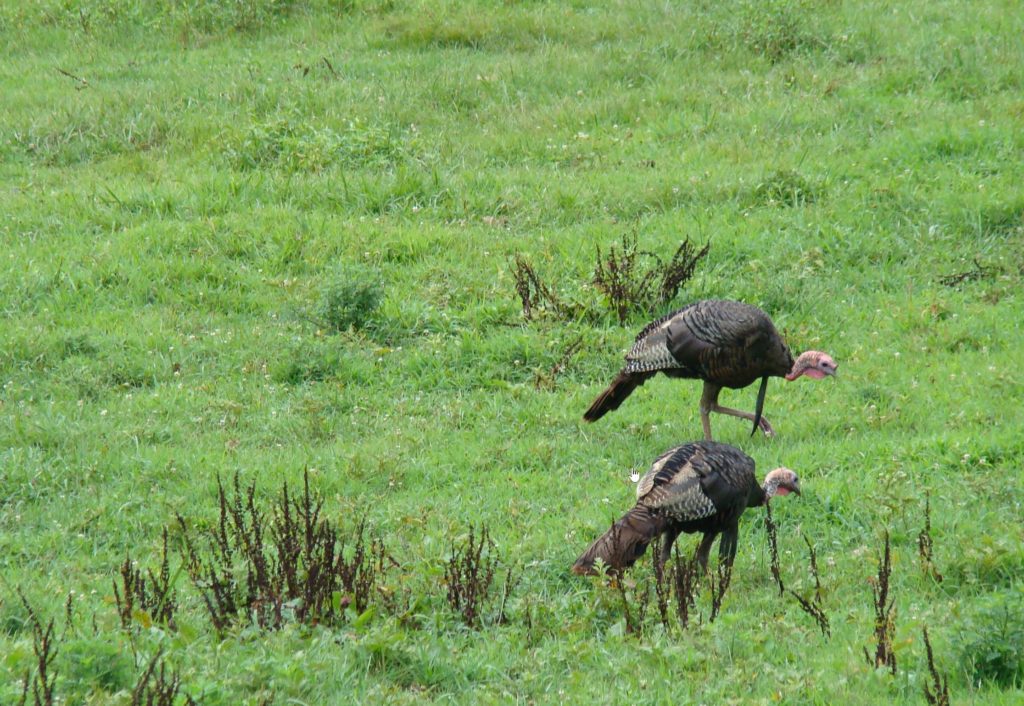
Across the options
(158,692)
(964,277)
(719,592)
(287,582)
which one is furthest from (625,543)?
(964,277)

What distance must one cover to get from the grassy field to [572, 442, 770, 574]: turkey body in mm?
230

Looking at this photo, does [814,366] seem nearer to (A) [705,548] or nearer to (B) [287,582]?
(A) [705,548]

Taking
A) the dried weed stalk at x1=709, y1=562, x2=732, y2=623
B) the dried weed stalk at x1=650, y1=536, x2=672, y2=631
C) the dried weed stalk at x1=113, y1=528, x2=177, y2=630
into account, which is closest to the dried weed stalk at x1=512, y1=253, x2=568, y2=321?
the dried weed stalk at x1=650, y1=536, x2=672, y2=631

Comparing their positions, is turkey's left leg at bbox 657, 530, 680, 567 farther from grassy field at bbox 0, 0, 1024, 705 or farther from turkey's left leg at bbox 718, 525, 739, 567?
grassy field at bbox 0, 0, 1024, 705

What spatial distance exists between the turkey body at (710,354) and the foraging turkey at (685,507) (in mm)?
1514

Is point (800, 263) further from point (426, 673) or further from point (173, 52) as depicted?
point (173, 52)

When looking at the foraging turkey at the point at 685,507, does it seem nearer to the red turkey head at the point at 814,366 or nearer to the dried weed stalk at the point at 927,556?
the dried weed stalk at the point at 927,556

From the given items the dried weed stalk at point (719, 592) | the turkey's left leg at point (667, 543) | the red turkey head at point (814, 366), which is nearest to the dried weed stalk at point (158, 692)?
the dried weed stalk at point (719, 592)

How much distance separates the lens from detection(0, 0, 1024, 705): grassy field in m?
5.81

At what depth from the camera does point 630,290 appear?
412 inches

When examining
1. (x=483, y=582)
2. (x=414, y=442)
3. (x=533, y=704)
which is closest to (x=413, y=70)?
(x=414, y=442)

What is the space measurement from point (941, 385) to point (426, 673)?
15.7 ft

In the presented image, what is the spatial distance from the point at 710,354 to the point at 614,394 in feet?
2.27

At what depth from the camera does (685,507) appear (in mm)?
6820
